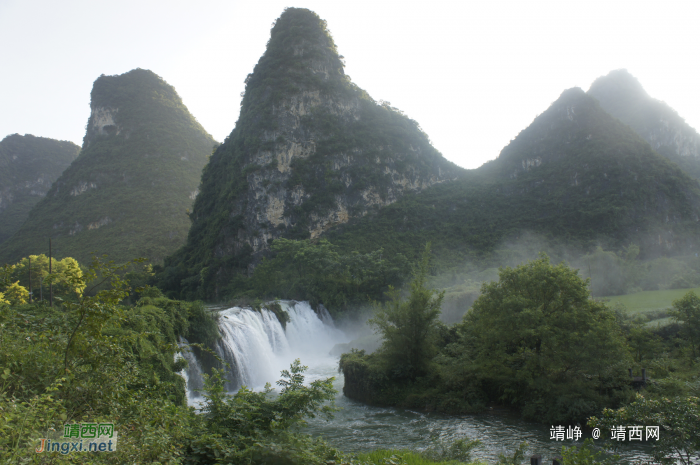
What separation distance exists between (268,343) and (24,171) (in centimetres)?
11958

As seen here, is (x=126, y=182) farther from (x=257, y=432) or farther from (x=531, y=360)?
(x=257, y=432)

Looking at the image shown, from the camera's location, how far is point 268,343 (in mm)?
25375

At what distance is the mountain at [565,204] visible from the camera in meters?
58.8

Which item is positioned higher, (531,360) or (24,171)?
(24,171)

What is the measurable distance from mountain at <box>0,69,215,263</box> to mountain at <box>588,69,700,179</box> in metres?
99.8

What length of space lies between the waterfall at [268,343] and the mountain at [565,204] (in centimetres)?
2202

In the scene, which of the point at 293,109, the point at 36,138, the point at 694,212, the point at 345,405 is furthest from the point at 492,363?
the point at 36,138

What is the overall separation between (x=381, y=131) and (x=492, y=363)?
61.5 metres

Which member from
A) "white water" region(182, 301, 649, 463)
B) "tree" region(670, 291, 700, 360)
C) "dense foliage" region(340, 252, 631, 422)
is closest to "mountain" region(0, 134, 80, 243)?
"white water" region(182, 301, 649, 463)

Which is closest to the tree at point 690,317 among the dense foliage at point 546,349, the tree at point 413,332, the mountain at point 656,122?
the dense foliage at point 546,349

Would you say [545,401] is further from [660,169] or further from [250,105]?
[660,169]

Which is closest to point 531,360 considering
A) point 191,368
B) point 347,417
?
point 347,417

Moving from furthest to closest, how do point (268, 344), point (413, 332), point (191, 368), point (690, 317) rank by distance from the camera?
point (268, 344), point (191, 368), point (413, 332), point (690, 317)

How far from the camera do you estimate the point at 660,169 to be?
64.9 meters
